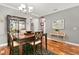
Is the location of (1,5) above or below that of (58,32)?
above

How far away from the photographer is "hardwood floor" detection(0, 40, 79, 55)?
6.23 ft

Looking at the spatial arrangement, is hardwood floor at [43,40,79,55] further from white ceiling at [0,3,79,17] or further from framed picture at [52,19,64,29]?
white ceiling at [0,3,79,17]

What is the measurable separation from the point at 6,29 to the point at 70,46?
4.50ft

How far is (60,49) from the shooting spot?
1961 millimetres

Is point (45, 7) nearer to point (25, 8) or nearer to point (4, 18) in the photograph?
point (25, 8)

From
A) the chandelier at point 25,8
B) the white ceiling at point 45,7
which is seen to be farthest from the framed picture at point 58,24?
the chandelier at point 25,8

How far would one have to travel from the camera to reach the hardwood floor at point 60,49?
6.23 ft

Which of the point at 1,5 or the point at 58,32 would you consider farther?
the point at 58,32

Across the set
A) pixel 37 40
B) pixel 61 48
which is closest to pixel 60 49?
pixel 61 48

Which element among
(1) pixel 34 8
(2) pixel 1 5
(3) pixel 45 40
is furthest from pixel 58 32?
(2) pixel 1 5

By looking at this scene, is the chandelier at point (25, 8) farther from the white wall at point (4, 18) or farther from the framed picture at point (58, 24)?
the framed picture at point (58, 24)

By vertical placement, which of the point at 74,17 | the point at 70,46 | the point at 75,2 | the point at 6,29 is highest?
the point at 75,2
